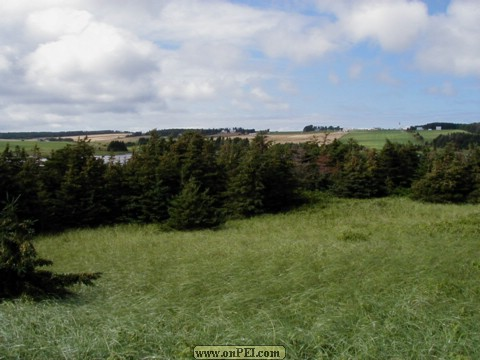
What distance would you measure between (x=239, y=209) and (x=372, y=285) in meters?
15.0

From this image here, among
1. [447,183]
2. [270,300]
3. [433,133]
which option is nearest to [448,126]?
[433,133]

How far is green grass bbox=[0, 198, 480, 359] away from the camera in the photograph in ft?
11.6

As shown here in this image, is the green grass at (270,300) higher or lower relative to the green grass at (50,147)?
lower

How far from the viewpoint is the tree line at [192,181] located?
1906cm

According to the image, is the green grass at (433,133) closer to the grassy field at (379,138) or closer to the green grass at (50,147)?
the grassy field at (379,138)

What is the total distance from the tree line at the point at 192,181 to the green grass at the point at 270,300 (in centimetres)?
409

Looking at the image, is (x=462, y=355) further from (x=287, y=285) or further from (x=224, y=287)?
(x=224, y=287)

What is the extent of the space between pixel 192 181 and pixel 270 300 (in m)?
14.5

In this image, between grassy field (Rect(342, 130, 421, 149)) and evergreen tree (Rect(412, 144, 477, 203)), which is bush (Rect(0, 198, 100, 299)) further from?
grassy field (Rect(342, 130, 421, 149))

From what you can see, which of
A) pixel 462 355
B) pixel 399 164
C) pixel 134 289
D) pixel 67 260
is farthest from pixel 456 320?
pixel 399 164

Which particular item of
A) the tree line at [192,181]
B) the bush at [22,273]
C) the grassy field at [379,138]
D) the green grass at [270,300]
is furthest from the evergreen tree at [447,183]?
the bush at [22,273]

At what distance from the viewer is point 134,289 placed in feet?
24.8

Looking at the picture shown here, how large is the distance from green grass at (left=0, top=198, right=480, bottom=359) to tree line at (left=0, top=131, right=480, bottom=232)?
4090 millimetres

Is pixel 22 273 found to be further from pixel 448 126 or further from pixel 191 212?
pixel 448 126
